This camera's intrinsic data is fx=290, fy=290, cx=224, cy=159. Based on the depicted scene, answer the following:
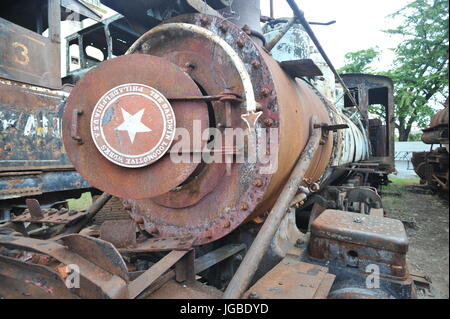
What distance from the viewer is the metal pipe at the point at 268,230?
1279mm

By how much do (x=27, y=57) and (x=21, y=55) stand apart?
0.09 meters

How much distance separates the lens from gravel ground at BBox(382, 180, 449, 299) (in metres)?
0.96

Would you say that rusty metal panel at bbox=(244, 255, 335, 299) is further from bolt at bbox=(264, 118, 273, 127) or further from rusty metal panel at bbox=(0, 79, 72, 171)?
rusty metal panel at bbox=(0, 79, 72, 171)

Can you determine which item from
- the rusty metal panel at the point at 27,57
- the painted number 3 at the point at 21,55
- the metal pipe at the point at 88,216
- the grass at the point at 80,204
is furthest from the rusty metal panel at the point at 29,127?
the metal pipe at the point at 88,216

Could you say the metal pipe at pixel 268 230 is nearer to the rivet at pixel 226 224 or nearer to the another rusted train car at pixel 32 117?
the rivet at pixel 226 224

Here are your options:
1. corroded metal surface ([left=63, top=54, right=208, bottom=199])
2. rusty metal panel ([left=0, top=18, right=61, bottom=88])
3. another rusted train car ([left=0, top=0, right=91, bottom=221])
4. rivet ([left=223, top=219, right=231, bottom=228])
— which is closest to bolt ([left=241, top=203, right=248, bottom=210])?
rivet ([left=223, top=219, right=231, bottom=228])

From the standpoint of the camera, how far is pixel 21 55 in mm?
4004

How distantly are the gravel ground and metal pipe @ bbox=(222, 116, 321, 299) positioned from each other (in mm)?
683

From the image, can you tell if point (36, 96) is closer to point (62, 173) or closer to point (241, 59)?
point (62, 173)

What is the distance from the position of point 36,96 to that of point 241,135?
12.9 ft

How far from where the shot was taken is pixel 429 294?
213 centimetres

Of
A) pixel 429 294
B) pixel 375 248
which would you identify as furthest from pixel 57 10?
pixel 429 294
